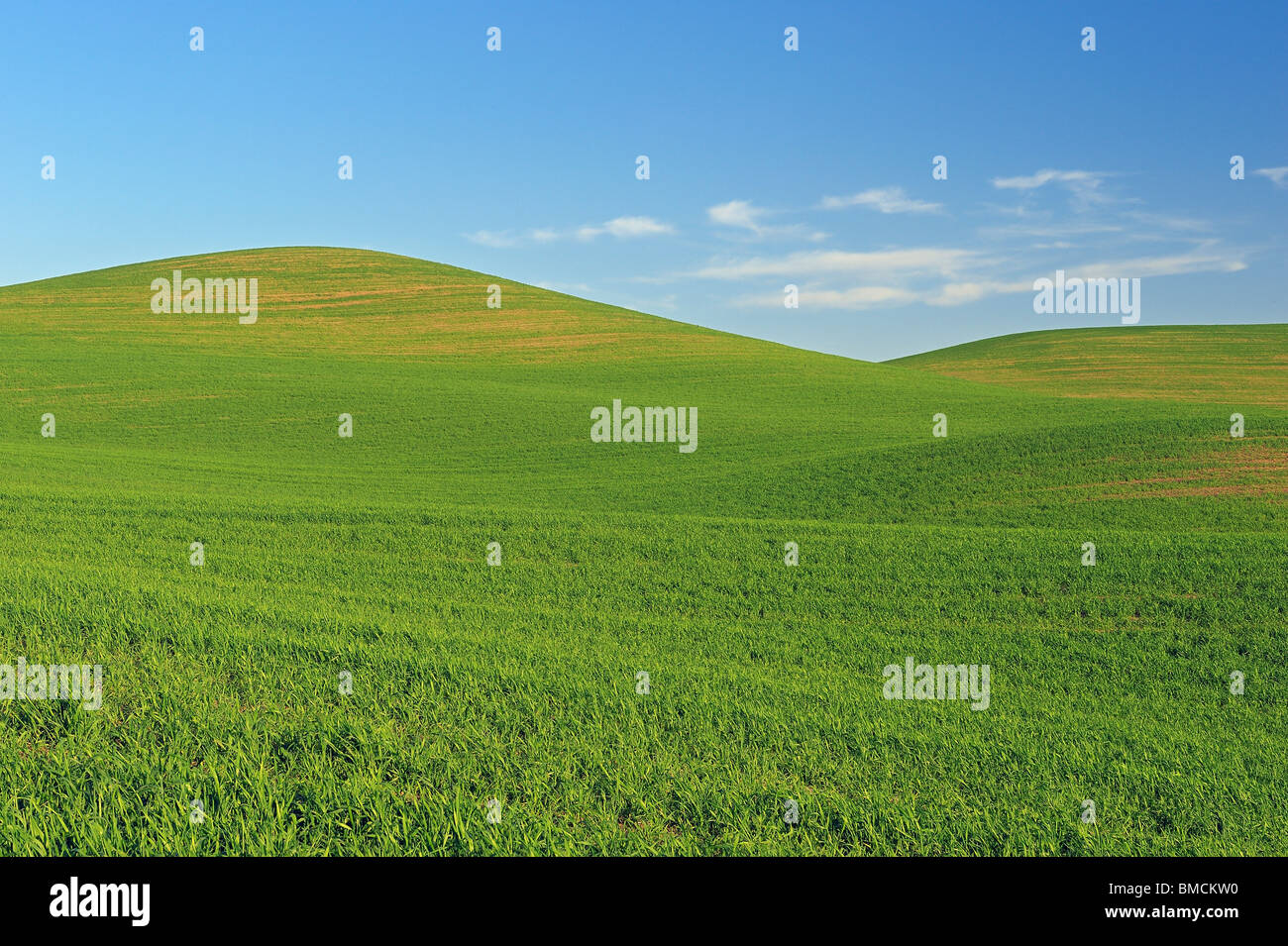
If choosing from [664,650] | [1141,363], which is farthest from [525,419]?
[1141,363]

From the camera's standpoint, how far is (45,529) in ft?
48.3

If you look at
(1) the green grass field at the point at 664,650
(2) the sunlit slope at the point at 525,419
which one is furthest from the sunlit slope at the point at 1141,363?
(1) the green grass field at the point at 664,650

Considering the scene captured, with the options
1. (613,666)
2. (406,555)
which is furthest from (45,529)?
(613,666)

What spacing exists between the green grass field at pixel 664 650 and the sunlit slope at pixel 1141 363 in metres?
45.3

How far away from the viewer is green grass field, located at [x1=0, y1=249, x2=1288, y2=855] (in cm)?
498

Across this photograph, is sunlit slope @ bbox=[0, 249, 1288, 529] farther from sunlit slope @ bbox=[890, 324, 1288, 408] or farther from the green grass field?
sunlit slope @ bbox=[890, 324, 1288, 408]

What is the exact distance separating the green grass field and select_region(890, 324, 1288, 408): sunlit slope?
4529cm

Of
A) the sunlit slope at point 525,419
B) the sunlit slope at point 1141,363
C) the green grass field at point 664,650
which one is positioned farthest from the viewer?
the sunlit slope at point 1141,363

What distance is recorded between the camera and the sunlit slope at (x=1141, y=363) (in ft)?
244

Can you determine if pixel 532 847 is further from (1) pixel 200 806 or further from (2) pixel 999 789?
(2) pixel 999 789

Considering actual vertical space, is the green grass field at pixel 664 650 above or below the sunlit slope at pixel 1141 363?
below

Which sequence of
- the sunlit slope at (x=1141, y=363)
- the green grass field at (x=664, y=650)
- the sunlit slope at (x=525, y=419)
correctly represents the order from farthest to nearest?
the sunlit slope at (x=1141, y=363)
the sunlit slope at (x=525, y=419)
the green grass field at (x=664, y=650)

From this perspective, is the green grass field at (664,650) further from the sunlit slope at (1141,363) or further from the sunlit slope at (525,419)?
the sunlit slope at (1141,363)

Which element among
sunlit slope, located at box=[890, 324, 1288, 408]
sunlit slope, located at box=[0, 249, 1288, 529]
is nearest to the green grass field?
sunlit slope, located at box=[0, 249, 1288, 529]
